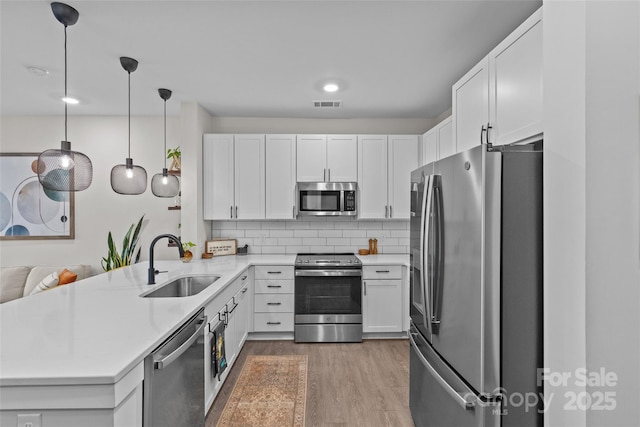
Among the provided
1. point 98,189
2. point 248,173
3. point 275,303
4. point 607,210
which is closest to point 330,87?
point 248,173

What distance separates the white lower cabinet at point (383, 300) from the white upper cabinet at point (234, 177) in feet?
5.10

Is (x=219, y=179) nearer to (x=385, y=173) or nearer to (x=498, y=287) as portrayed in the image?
(x=385, y=173)

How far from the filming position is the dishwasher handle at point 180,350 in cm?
142

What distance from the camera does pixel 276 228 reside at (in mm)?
4234

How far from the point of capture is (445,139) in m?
3.25

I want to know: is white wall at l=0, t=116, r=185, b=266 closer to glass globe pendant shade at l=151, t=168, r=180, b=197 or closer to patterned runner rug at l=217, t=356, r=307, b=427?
glass globe pendant shade at l=151, t=168, r=180, b=197

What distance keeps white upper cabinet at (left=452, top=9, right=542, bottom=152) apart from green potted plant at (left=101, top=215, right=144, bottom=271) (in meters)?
3.78

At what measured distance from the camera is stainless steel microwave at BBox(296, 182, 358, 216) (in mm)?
3881

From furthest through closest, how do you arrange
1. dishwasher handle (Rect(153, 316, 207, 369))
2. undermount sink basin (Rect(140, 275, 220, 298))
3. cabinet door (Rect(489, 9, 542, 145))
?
undermount sink basin (Rect(140, 275, 220, 298)), cabinet door (Rect(489, 9, 542, 145)), dishwasher handle (Rect(153, 316, 207, 369))

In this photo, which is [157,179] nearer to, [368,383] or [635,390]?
[368,383]

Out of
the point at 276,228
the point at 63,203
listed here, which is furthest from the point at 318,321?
the point at 63,203

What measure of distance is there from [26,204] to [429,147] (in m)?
4.86

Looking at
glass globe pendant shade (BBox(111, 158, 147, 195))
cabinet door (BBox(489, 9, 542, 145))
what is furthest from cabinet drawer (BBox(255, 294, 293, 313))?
cabinet door (BBox(489, 9, 542, 145))

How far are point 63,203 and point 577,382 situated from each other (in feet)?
16.7
